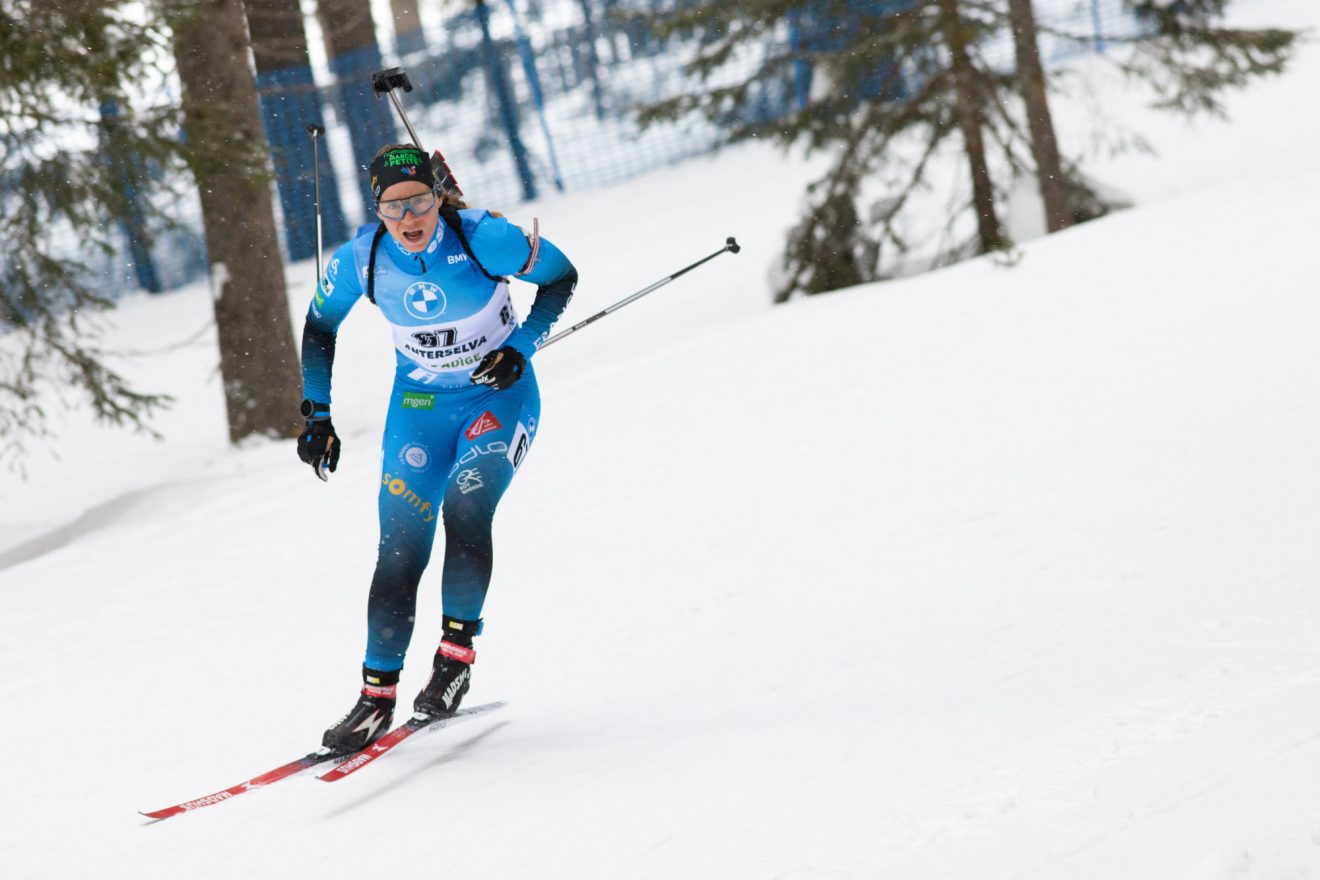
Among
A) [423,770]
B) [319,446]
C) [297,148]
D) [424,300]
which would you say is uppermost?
[297,148]

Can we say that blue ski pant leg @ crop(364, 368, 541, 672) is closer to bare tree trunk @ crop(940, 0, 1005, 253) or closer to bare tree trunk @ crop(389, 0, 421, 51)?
bare tree trunk @ crop(940, 0, 1005, 253)

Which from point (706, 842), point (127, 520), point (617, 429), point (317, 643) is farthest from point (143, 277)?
point (706, 842)

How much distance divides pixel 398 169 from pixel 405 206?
114 millimetres

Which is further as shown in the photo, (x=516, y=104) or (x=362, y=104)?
(x=516, y=104)

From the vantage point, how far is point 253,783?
4.30 metres

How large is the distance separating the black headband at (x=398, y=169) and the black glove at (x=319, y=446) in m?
A: 0.81

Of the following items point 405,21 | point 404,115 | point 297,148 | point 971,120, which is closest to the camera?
point 404,115

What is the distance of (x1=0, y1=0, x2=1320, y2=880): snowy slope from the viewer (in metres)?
3.61

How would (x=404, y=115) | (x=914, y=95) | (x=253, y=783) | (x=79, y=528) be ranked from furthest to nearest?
(x=914, y=95) < (x=79, y=528) < (x=404, y=115) < (x=253, y=783)

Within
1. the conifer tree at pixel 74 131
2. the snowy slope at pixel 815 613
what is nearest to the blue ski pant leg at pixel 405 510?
the snowy slope at pixel 815 613

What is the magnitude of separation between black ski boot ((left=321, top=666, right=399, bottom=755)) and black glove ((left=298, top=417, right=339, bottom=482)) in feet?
2.20

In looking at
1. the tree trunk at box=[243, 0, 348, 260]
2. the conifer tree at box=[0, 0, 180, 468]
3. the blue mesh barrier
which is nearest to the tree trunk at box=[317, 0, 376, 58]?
the blue mesh barrier

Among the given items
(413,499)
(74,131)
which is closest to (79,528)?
(74,131)

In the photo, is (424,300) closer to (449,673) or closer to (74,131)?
(449,673)
